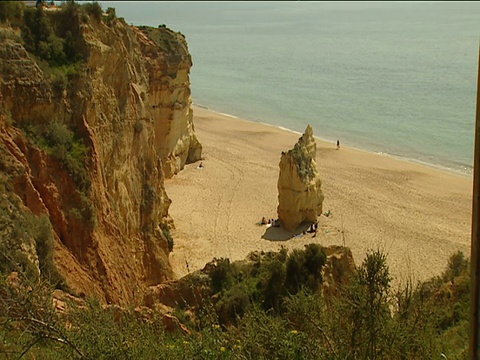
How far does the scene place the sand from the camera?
23844 mm

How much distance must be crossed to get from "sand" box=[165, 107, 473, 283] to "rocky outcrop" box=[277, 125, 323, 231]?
927 mm

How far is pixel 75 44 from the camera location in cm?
1489

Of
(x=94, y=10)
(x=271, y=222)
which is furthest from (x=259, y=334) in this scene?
(x=271, y=222)

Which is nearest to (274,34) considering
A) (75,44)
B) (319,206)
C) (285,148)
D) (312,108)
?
(312,108)

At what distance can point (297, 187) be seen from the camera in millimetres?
25797

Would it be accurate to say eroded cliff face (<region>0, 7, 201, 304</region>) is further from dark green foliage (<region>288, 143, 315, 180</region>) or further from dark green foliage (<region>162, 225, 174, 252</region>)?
dark green foliage (<region>288, 143, 315, 180</region>)

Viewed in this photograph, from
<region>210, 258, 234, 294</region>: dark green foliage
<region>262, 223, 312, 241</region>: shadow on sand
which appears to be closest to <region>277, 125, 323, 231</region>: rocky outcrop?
<region>262, 223, 312, 241</region>: shadow on sand

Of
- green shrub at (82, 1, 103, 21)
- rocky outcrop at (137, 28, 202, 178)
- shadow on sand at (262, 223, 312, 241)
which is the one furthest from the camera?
rocky outcrop at (137, 28, 202, 178)

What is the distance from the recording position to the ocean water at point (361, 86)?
49.0m

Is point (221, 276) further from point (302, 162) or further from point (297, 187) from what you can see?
point (302, 162)

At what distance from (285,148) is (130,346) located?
38172mm

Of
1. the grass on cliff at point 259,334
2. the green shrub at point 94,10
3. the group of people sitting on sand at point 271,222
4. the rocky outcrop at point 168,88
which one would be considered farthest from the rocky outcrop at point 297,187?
the grass on cliff at point 259,334

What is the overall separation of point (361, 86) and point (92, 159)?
58123 mm

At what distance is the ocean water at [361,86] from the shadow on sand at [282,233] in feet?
61.4
